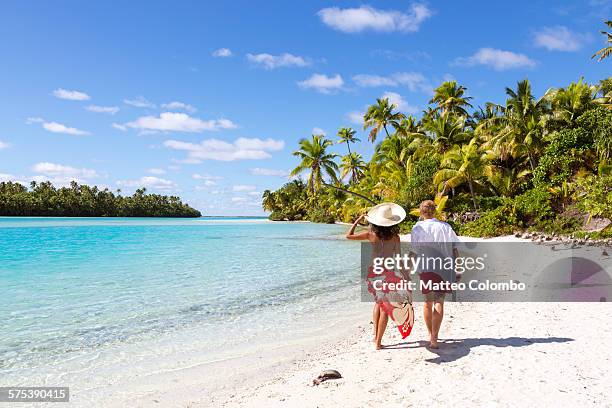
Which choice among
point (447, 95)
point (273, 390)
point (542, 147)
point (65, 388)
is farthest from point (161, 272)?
point (447, 95)

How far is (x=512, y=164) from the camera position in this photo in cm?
2984

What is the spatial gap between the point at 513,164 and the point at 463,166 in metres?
7.35

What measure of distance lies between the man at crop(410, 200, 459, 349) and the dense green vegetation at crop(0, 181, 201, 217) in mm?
104890

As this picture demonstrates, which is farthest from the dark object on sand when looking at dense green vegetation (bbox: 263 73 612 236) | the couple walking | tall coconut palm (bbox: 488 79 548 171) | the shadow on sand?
tall coconut palm (bbox: 488 79 548 171)

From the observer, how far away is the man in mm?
4723

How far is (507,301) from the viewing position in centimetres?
794

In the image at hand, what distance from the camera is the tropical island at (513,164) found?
20516 mm

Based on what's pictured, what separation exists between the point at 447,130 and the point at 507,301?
24801 mm

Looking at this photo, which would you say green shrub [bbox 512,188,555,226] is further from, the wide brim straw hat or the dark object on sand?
the dark object on sand

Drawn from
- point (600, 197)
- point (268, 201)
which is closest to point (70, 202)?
point (268, 201)

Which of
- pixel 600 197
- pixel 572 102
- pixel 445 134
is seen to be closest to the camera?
pixel 600 197

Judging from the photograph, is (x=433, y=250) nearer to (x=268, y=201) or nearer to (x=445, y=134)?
(x=445, y=134)

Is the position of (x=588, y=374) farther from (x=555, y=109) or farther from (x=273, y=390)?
(x=555, y=109)

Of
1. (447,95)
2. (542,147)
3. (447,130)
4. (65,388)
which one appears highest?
(447,95)
